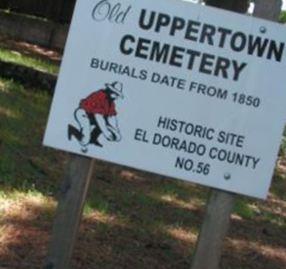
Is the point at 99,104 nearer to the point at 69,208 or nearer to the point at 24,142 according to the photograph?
the point at 69,208

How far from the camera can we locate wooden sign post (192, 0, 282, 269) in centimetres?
405

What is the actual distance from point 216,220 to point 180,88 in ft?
2.25

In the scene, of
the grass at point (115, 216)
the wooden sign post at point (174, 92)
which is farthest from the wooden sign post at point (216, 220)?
the grass at point (115, 216)

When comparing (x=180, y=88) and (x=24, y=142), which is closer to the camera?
(x=180, y=88)

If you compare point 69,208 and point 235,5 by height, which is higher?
point 235,5

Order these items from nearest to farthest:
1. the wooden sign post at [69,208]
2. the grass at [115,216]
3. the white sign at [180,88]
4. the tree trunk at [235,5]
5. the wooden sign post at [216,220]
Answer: the white sign at [180,88]
the wooden sign post at [216,220]
the wooden sign post at [69,208]
the grass at [115,216]
the tree trunk at [235,5]

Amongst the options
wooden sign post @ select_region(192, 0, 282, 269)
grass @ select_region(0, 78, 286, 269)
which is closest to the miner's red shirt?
wooden sign post @ select_region(192, 0, 282, 269)

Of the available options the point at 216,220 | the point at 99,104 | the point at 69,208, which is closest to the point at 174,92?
the point at 99,104

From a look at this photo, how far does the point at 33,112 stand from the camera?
30.7 feet

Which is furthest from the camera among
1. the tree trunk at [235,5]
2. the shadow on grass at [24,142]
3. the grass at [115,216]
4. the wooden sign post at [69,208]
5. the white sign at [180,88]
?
the tree trunk at [235,5]

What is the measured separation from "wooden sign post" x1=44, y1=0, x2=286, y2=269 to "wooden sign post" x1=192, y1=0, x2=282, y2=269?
0.12 ft

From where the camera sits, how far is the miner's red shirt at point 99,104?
3955 millimetres

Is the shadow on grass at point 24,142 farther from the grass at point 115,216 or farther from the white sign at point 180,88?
the white sign at point 180,88

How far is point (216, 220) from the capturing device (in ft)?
13.4
